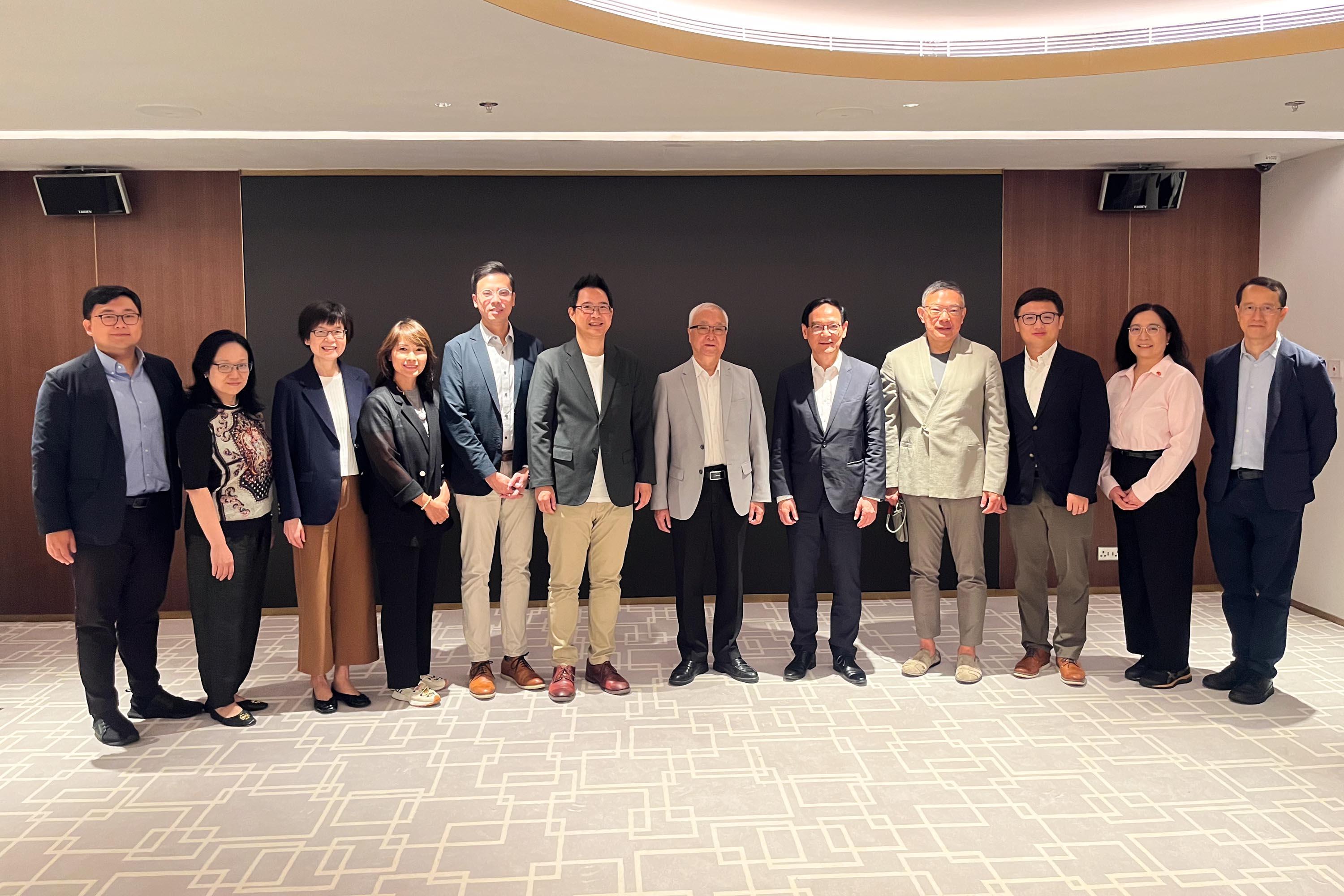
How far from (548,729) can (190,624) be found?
3.04 m

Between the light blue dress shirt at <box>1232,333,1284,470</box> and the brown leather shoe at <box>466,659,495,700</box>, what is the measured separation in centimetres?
365

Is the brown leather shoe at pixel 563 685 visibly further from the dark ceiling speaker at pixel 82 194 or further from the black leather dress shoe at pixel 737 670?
the dark ceiling speaker at pixel 82 194

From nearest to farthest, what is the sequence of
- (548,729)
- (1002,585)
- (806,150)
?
(548,729) < (806,150) < (1002,585)

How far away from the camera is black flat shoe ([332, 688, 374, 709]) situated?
4141mm

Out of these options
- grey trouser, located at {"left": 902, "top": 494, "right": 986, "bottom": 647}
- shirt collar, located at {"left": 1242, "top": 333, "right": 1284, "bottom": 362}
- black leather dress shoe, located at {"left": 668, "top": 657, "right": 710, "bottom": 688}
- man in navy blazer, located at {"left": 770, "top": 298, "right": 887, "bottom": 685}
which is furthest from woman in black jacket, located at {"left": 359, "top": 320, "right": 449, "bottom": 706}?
shirt collar, located at {"left": 1242, "top": 333, "right": 1284, "bottom": 362}

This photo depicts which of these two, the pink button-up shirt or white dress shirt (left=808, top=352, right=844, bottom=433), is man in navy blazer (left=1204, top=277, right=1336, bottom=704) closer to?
the pink button-up shirt

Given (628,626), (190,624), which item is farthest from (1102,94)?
(190,624)

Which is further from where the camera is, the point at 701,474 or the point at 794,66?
the point at 701,474

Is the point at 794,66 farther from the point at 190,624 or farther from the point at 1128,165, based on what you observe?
the point at 190,624

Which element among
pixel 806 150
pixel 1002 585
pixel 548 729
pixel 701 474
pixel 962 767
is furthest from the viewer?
pixel 1002 585

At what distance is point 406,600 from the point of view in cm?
413

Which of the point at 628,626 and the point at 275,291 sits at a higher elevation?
the point at 275,291

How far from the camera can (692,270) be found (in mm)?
5789

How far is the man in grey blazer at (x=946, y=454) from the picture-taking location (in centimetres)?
438
